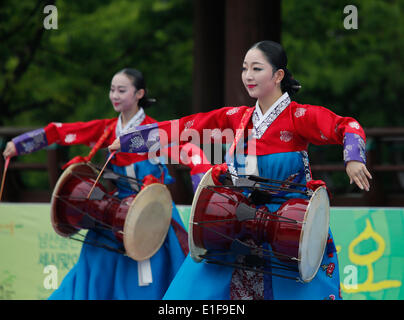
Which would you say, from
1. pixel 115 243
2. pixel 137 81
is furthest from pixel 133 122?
pixel 115 243

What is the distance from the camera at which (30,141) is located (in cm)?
383

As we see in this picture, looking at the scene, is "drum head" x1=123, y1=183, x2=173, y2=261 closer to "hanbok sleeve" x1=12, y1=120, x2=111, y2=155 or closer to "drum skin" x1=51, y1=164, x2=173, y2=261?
"drum skin" x1=51, y1=164, x2=173, y2=261

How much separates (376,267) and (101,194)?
182 centimetres

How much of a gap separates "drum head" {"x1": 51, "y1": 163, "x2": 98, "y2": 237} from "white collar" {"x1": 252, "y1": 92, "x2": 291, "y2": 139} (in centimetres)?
124

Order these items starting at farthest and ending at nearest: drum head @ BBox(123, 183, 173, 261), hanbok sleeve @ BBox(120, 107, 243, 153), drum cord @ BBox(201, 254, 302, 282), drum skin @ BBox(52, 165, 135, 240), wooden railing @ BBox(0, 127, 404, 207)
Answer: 1. wooden railing @ BBox(0, 127, 404, 207)
2. drum skin @ BBox(52, 165, 135, 240)
3. drum head @ BBox(123, 183, 173, 261)
4. hanbok sleeve @ BBox(120, 107, 243, 153)
5. drum cord @ BBox(201, 254, 302, 282)

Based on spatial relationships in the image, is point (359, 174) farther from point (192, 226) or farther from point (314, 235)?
point (192, 226)

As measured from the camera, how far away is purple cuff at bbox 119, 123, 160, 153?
3.15 metres

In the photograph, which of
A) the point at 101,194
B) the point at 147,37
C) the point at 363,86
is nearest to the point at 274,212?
the point at 101,194

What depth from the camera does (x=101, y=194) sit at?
359cm

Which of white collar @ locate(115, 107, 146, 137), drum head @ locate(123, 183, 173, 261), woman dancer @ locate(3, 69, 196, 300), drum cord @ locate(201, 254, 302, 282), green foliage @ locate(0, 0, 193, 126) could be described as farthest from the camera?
green foliage @ locate(0, 0, 193, 126)

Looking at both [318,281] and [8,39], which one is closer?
[318,281]

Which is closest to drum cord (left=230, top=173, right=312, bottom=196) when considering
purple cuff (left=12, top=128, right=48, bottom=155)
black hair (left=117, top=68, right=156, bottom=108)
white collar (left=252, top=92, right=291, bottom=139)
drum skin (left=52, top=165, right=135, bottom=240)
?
white collar (left=252, top=92, right=291, bottom=139)

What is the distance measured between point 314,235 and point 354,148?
391 millimetres

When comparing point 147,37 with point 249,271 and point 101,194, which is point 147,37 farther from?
point 249,271
